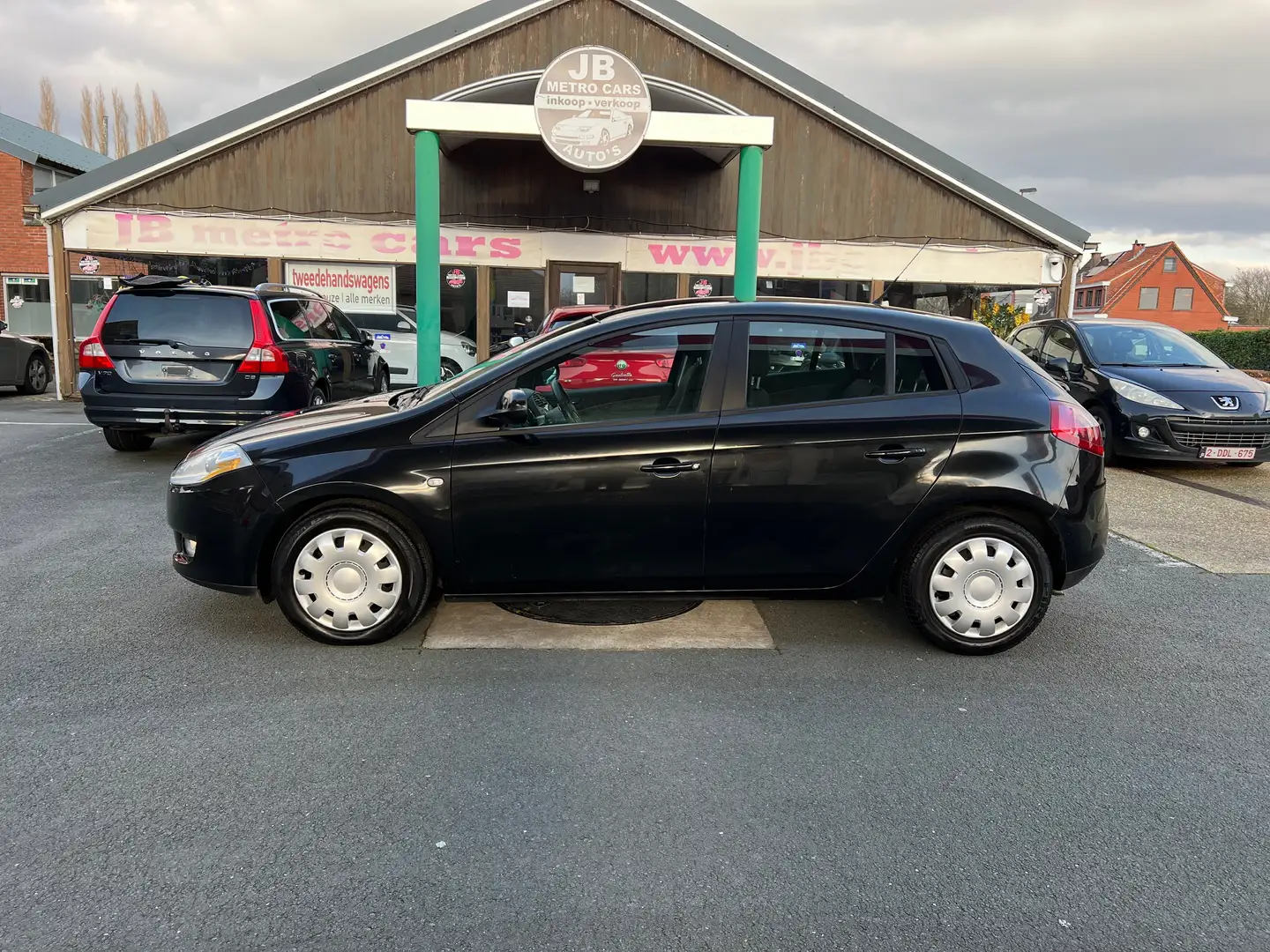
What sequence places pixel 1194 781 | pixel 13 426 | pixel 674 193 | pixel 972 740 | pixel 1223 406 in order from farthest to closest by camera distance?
pixel 674 193
pixel 13 426
pixel 1223 406
pixel 972 740
pixel 1194 781

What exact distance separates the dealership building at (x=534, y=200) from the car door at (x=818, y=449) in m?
10.9

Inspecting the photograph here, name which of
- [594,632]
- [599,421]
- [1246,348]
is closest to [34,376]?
[594,632]

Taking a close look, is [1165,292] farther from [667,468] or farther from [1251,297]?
[667,468]

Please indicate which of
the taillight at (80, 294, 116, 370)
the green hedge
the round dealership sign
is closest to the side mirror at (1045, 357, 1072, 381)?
the round dealership sign

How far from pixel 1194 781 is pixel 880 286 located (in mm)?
14035

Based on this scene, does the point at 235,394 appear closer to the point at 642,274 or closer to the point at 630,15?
the point at 642,274

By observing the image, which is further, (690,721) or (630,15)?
(630,15)

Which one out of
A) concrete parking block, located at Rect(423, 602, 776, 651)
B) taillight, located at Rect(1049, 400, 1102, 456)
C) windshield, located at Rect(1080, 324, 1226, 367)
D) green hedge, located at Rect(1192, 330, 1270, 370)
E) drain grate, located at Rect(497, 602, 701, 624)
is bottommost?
concrete parking block, located at Rect(423, 602, 776, 651)

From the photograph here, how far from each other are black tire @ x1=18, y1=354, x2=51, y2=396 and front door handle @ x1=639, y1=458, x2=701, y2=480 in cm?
1582

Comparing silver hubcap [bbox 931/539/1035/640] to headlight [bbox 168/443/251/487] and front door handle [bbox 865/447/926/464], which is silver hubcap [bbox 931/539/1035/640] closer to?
front door handle [bbox 865/447/926/464]

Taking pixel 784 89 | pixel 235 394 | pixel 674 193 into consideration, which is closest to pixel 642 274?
pixel 674 193

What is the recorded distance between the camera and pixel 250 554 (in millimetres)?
4195

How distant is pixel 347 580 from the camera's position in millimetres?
4199

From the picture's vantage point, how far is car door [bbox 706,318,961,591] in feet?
13.6
